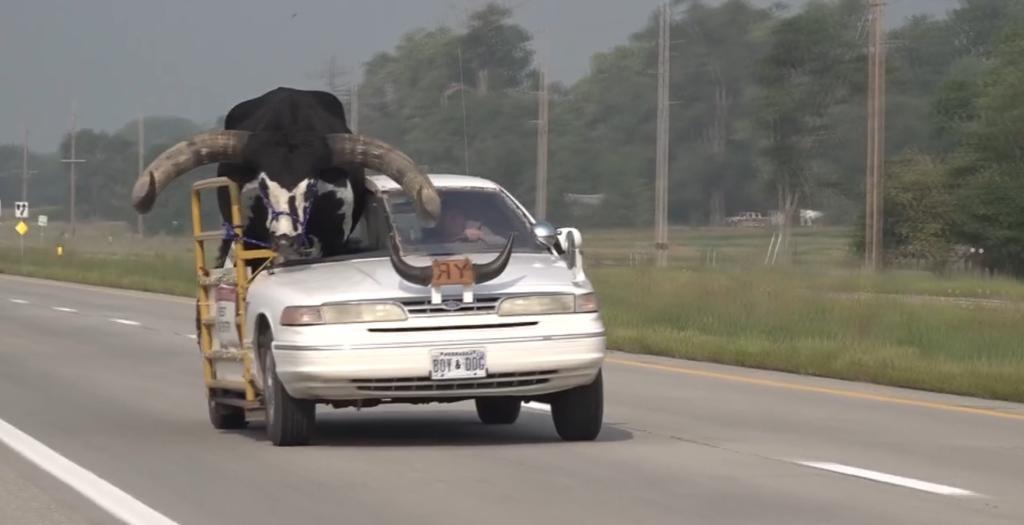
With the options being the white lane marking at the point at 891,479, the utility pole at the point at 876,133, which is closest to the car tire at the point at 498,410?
the white lane marking at the point at 891,479

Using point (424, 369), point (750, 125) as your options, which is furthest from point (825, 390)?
point (750, 125)

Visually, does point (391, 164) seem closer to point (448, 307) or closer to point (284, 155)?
point (284, 155)

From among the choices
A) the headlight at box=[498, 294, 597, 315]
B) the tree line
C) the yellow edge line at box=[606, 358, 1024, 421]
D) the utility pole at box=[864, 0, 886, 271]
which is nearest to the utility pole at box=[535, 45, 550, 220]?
the tree line

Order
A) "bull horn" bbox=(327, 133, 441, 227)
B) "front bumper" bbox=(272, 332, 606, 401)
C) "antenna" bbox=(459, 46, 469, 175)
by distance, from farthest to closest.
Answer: "antenna" bbox=(459, 46, 469, 175) → "bull horn" bbox=(327, 133, 441, 227) → "front bumper" bbox=(272, 332, 606, 401)

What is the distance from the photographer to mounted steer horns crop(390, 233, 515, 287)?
13.3 m

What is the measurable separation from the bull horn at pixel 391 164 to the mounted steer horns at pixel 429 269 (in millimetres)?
564

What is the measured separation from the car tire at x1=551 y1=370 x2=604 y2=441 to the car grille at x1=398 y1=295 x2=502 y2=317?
3.16 ft

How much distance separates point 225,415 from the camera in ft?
51.5

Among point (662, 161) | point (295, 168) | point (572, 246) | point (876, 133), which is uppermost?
point (876, 133)

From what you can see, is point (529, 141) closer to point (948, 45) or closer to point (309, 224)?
point (948, 45)

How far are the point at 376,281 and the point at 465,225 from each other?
1.37 meters

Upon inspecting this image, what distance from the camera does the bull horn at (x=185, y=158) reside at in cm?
1423

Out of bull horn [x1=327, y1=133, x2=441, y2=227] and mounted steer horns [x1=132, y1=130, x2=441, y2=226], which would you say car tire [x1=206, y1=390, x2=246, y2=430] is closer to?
mounted steer horns [x1=132, y1=130, x2=441, y2=226]

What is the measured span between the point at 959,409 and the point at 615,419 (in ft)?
9.57
